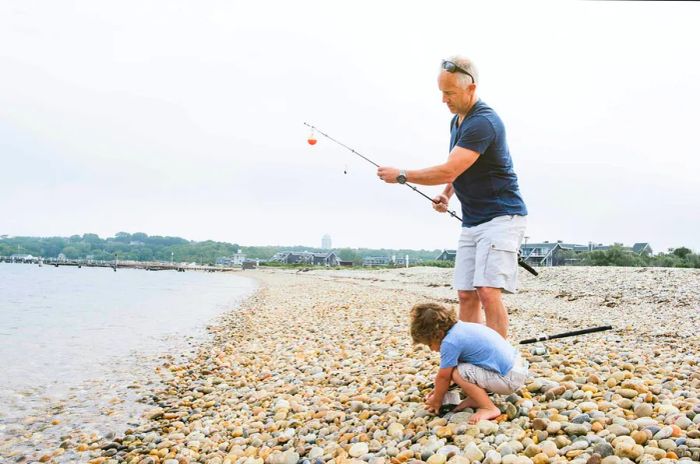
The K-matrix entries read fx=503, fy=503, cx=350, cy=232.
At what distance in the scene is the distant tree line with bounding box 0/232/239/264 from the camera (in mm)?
167500

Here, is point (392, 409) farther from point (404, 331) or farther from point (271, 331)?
point (271, 331)

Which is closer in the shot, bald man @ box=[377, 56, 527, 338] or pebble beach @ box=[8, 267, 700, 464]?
pebble beach @ box=[8, 267, 700, 464]

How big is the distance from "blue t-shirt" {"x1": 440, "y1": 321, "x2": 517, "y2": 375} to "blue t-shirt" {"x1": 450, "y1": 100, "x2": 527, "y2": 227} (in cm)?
78

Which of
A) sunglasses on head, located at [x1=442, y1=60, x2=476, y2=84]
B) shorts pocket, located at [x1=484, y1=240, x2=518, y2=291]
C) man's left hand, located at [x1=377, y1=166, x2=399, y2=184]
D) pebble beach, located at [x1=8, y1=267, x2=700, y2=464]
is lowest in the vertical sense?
pebble beach, located at [x1=8, y1=267, x2=700, y2=464]

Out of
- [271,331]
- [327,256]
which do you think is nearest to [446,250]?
[327,256]

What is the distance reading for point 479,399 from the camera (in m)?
3.29

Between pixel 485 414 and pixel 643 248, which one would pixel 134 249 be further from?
pixel 485 414

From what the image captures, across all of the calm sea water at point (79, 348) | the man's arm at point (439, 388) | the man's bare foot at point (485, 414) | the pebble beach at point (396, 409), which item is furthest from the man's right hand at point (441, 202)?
the calm sea water at point (79, 348)

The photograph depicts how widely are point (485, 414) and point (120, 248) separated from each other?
191 meters

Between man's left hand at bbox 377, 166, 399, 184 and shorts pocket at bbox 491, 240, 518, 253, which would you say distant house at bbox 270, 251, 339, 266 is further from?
shorts pocket at bbox 491, 240, 518, 253

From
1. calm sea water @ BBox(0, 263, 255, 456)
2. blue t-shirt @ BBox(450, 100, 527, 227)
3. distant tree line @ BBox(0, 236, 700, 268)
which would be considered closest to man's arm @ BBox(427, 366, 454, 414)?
blue t-shirt @ BBox(450, 100, 527, 227)

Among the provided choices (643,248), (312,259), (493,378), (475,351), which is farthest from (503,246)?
(312,259)

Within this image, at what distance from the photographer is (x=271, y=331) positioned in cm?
1121

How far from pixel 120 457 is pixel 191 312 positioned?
15.4 metres
